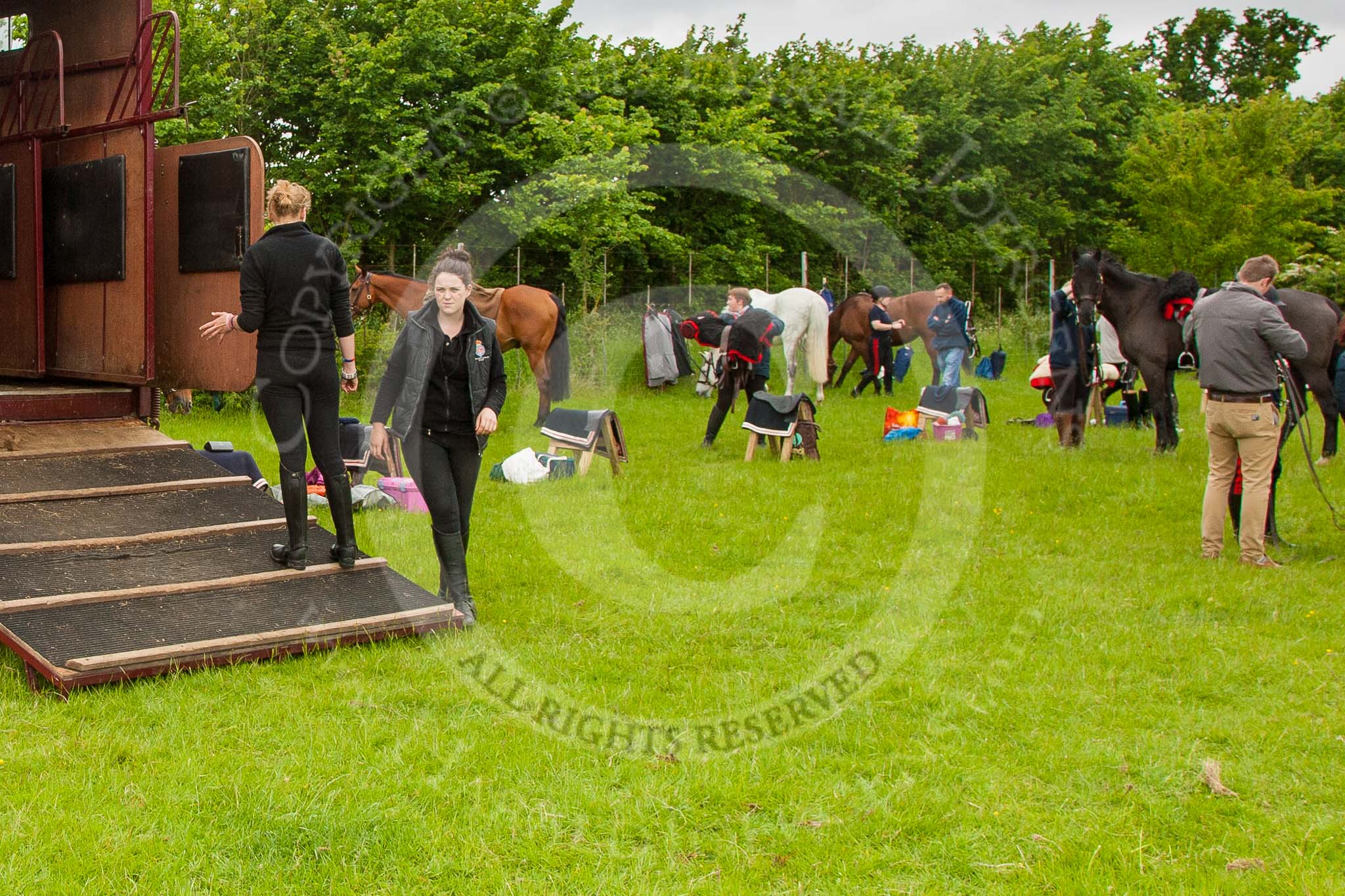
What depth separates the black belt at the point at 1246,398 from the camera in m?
7.94

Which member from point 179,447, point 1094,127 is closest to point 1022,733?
point 179,447

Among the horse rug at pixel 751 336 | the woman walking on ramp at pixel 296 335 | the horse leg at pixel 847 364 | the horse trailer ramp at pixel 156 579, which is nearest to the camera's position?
the horse trailer ramp at pixel 156 579

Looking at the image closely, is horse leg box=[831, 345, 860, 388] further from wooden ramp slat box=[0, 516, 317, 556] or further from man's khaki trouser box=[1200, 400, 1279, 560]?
wooden ramp slat box=[0, 516, 317, 556]

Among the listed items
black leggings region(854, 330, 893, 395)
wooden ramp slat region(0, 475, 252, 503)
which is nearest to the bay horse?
black leggings region(854, 330, 893, 395)

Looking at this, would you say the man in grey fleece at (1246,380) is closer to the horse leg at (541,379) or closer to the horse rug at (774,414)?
the horse rug at (774,414)

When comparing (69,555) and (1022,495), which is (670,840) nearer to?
(69,555)

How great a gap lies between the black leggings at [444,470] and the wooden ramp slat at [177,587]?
497 millimetres

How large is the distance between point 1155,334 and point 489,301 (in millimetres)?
8267

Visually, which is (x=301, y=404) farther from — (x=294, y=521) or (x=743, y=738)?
(x=743, y=738)

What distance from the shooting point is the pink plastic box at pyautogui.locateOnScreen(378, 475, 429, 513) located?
389 inches

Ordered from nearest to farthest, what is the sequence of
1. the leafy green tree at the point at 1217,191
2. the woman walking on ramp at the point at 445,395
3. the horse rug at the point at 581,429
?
the woman walking on ramp at the point at 445,395
the horse rug at the point at 581,429
the leafy green tree at the point at 1217,191

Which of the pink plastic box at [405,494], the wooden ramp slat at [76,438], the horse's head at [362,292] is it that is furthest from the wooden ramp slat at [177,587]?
the horse's head at [362,292]

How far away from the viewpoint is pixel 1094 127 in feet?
118

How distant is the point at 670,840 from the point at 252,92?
22.3 metres
